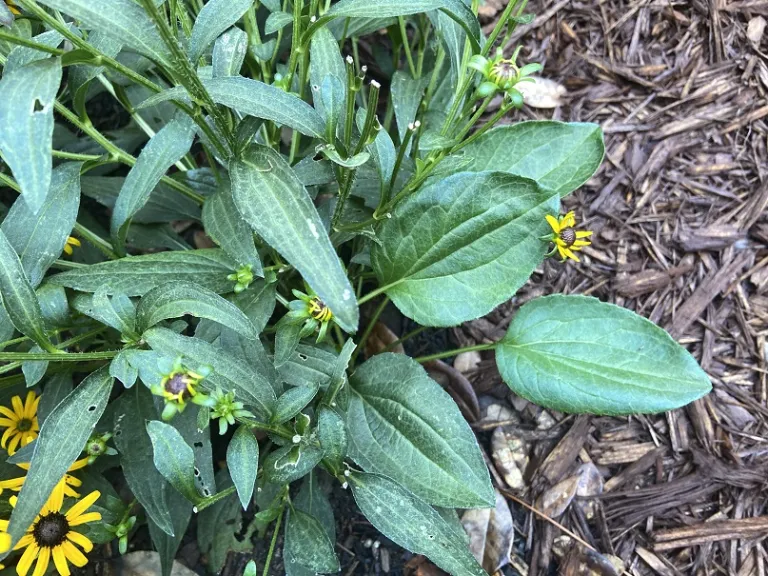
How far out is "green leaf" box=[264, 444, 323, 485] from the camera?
1271 mm

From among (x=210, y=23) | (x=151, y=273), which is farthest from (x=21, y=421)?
(x=210, y=23)

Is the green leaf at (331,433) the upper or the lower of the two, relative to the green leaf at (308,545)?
upper

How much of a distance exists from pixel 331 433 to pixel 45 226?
2.46 feet

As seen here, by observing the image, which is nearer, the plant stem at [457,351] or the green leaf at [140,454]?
the green leaf at [140,454]

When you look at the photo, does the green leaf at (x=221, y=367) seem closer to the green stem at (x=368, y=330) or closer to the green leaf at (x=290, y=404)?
the green leaf at (x=290, y=404)

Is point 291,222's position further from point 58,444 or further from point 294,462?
point 58,444

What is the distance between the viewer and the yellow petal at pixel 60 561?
1.42 m

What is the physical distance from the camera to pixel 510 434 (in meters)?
1.90

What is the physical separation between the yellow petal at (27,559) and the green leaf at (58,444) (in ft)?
0.98

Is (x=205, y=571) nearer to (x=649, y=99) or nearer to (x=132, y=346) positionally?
(x=132, y=346)

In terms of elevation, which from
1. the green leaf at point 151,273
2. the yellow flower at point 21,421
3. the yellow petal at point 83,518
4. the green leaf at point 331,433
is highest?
the green leaf at point 151,273

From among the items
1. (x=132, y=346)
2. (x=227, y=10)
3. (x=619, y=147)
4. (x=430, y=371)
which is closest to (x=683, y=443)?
(x=430, y=371)

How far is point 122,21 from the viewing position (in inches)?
40.2

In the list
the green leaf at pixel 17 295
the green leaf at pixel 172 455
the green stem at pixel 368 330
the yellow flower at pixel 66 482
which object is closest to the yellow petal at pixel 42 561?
the yellow flower at pixel 66 482
